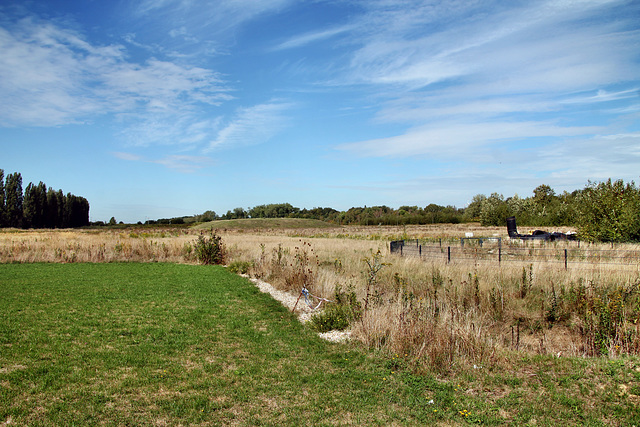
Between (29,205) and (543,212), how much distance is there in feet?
309

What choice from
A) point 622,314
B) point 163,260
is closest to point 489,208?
point 163,260

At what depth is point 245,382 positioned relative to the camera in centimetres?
554

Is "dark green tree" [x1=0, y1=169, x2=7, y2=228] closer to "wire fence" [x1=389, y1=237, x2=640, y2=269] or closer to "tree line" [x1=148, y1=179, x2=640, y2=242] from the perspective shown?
"tree line" [x1=148, y1=179, x2=640, y2=242]

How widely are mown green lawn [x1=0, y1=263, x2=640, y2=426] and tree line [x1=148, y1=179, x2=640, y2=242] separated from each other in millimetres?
21322

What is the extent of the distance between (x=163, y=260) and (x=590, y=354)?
22326mm

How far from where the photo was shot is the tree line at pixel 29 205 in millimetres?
72562

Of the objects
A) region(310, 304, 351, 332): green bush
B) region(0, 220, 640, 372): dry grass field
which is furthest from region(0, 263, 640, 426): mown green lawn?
region(0, 220, 640, 372): dry grass field

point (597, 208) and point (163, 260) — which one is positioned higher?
point (597, 208)

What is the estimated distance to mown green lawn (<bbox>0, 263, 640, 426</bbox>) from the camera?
14.7ft

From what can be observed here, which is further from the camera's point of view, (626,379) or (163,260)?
(163,260)

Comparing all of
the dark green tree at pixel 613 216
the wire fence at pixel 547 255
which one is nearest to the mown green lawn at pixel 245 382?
the wire fence at pixel 547 255

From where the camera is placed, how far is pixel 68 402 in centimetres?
462

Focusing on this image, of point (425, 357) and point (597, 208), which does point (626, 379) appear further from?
point (597, 208)

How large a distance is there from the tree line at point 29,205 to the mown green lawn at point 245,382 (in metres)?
81.8
